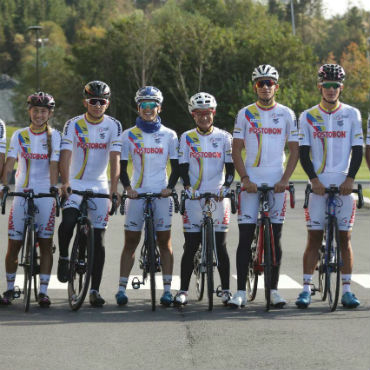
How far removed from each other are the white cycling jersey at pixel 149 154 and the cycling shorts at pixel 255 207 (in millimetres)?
761

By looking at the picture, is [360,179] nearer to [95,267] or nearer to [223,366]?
[95,267]

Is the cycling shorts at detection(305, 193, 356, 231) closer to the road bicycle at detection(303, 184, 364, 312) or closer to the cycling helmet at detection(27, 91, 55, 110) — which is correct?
the road bicycle at detection(303, 184, 364, 312)

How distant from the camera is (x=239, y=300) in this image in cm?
999

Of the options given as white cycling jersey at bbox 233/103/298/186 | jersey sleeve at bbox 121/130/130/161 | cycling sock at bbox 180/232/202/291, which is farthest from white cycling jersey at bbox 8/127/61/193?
white cycling jersey at bbox 233/103/298/186

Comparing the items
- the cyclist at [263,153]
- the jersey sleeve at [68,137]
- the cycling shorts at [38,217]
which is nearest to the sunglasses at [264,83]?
the cyclist at [263,153]

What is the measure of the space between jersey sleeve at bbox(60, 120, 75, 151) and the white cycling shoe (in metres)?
2.08

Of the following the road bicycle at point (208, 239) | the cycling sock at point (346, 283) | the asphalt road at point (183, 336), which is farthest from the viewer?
the cycling sock at point (346, 283)

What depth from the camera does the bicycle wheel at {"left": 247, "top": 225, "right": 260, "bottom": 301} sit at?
1033 cm

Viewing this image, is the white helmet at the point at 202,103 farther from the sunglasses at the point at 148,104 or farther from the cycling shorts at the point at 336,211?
the cycling shorts at the point at 336,211

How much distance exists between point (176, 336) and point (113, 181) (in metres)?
2.05

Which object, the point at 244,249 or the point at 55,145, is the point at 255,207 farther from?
the point at 55,145

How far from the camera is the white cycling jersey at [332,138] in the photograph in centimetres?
1005

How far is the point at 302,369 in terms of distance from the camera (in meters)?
7.24

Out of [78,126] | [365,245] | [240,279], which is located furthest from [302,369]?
[365,245]
